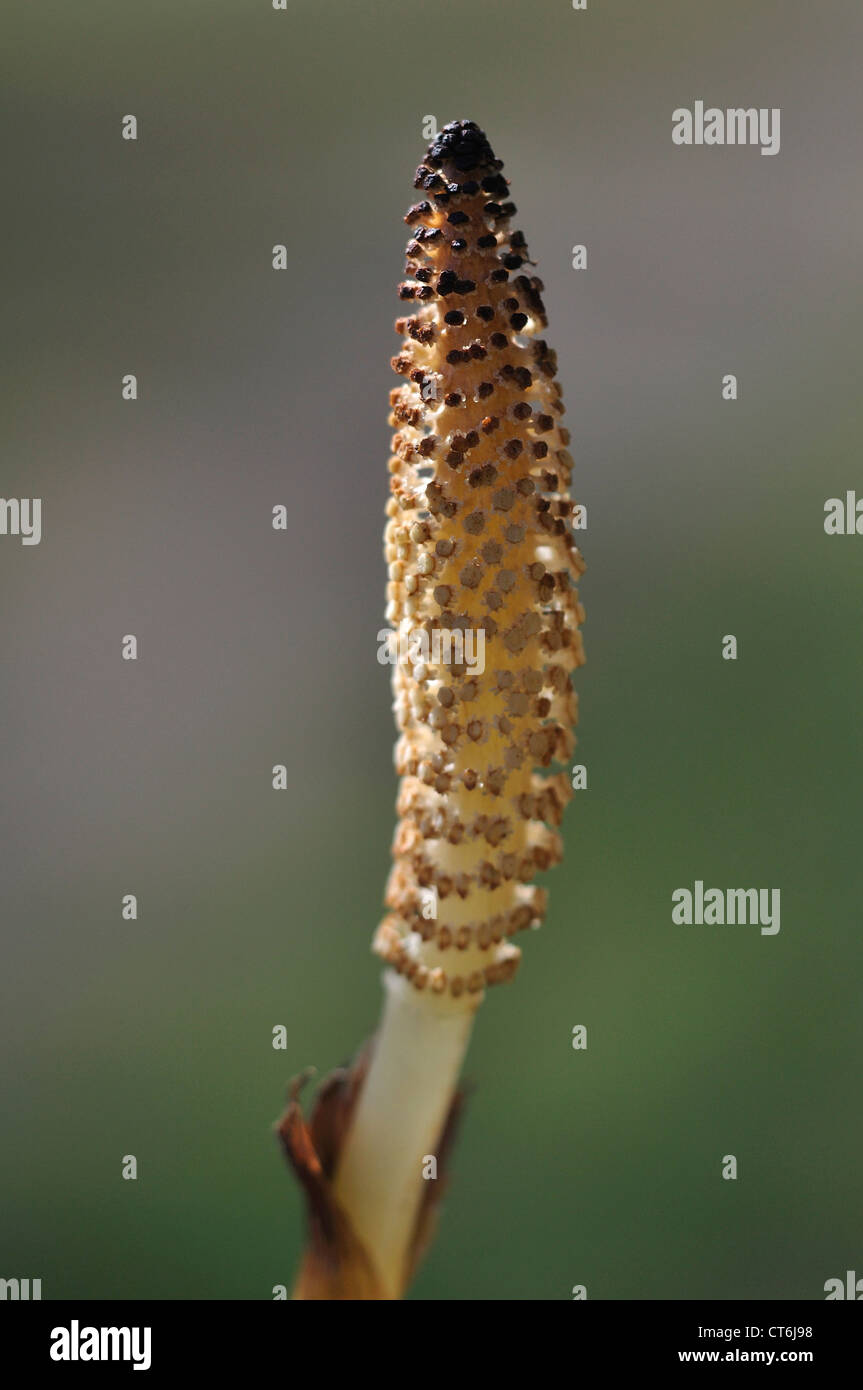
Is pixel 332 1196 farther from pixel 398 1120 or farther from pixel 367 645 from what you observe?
pixel 367 645

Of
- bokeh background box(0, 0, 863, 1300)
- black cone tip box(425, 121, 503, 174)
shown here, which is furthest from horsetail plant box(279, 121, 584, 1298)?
bokeh background box(0, 0, 863, 1300)

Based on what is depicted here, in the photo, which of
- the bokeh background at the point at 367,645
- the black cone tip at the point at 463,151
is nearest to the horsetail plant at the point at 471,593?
the black cone tip at the point at 463,151

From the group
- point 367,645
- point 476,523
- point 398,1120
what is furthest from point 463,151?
point 367,645

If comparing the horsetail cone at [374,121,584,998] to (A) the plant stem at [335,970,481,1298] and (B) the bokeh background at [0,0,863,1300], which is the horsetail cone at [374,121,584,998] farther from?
(B) the bokeh background at [0,0,863,1300]
